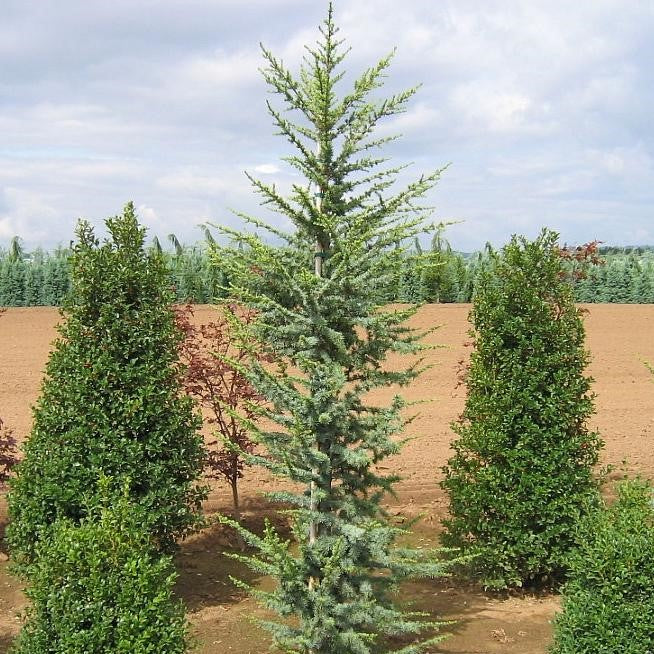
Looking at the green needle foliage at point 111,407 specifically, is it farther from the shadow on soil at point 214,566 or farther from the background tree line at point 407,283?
the background tree line at point 407,283

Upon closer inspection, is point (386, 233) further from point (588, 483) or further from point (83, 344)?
point (588, 483)

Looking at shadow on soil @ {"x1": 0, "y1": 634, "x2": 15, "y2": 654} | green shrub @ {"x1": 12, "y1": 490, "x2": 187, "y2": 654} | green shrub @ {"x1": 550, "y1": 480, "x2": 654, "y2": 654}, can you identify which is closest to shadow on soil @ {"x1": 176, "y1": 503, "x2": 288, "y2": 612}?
shadow on soil @ {"x1": 0, "y1": 634, "x2": 15, "y2": 654}

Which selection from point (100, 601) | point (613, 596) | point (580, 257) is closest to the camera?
point (100, 601)

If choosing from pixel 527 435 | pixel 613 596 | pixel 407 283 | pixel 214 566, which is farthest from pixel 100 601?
pixel 407 283

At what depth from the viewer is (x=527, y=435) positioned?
8.40 metres

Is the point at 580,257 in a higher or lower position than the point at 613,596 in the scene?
higher

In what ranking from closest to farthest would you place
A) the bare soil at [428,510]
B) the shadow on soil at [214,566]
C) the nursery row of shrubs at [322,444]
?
1. the nursery row of shrubs at [322,444]
2. the bare soil at [428,510]
3. the shadow on soil at [214,566]

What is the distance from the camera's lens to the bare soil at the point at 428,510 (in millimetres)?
7863

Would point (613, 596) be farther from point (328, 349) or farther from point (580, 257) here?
point (580, 257)

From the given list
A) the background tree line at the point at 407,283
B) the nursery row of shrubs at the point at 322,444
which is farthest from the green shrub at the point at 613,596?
the background tree line at the point at 407,283

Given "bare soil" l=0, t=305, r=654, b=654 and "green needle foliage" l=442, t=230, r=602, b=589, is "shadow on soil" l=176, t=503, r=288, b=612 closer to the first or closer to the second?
"bare soil" l=0, t=305, r=654, b=654

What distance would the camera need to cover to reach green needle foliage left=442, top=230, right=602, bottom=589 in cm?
838

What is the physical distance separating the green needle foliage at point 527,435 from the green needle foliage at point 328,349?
230cm

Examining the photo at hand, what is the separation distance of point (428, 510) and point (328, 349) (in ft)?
20.2
